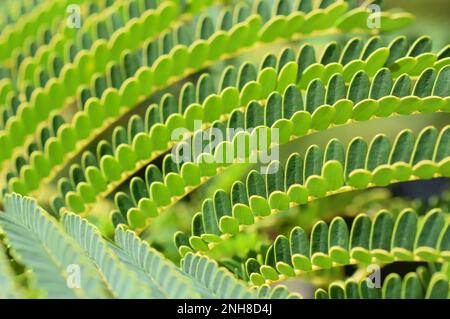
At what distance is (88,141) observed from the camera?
3.27ft

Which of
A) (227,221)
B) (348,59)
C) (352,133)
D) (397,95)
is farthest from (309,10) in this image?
(352,133)

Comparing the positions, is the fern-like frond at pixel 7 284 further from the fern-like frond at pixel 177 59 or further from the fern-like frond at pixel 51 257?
the fern-like frond at pixel 177 59

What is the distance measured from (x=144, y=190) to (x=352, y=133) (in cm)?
60

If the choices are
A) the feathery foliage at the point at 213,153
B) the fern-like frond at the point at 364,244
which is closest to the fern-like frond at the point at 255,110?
the feathery foliage at the point at 213,153

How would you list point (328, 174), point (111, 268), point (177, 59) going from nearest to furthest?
point (111, 268) < point (328, 174) < point (177, 59)

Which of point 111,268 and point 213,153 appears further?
point 213,153

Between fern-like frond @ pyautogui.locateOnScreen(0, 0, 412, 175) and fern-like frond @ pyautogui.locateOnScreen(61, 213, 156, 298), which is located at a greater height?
fern-like frond @ pyautogui.locateOnScreen(0, 0, 412, 175)

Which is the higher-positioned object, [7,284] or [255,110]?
[255,110]

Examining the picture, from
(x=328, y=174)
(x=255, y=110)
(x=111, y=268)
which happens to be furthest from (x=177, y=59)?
(x=111, y=268)

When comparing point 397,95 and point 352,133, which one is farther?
point 352,133

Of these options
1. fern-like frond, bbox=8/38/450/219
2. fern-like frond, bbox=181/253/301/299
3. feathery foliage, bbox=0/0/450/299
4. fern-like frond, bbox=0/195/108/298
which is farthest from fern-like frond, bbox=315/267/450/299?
fern-like frond, bbox=0/195/108/298

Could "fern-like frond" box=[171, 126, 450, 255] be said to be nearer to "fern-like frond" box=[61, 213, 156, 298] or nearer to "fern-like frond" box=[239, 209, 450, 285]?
"fern-like frond" box=[239, 209, 450, 285]

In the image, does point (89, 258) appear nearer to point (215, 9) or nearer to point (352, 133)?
point (215, 9)

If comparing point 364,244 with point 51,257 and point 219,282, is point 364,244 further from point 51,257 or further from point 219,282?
point 51,257
